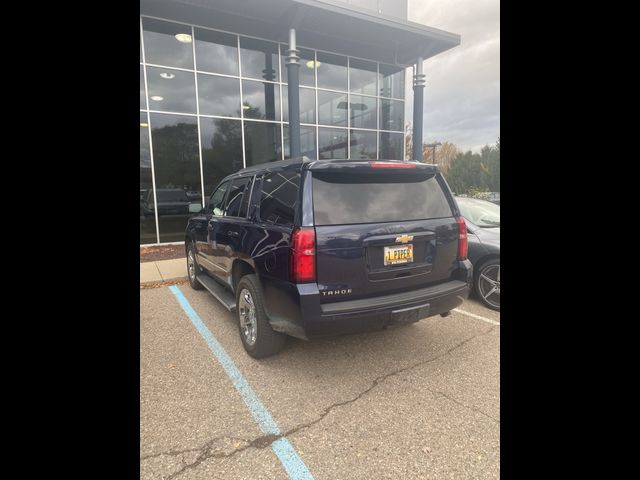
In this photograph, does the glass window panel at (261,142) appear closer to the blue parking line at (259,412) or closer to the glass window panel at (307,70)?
the glass window panel at (307,70)

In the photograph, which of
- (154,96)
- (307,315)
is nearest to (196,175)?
(154,96)

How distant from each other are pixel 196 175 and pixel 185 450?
9.58 metres

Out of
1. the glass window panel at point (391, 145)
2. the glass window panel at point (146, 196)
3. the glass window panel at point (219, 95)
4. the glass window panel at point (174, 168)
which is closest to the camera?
the glass window panel at point (146, 196)

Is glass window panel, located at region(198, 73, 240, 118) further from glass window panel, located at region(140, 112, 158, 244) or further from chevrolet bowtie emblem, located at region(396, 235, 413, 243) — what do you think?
chevrolet bowtie emblem, located at region(396, 235, 413, 243)

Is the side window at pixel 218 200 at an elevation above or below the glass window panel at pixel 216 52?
below

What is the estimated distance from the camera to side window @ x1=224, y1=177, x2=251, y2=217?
415cm

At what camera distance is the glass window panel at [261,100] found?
11.4 m

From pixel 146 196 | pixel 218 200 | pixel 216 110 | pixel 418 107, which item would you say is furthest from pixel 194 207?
pixel 418 107

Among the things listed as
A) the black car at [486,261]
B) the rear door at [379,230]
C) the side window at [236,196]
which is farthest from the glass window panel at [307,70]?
the rear door at [379,230]

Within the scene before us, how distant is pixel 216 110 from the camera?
10969mm

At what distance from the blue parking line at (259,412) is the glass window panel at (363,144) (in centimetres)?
1042
